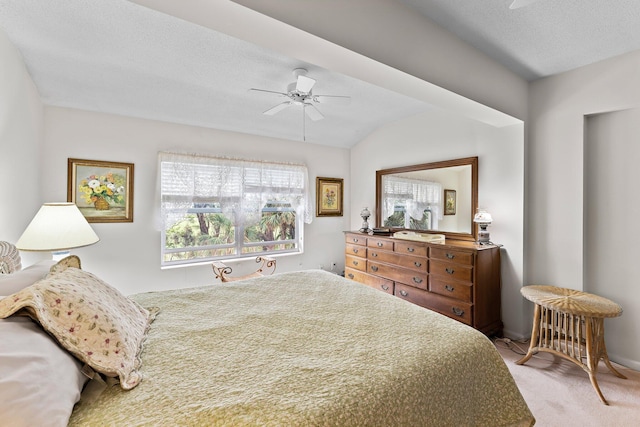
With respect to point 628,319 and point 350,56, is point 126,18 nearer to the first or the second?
point 350,56

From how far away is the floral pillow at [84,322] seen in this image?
2.94 feet

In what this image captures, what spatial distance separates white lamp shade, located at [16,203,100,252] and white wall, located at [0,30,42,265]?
7.8 inches

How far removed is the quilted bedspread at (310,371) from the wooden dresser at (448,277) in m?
1.42

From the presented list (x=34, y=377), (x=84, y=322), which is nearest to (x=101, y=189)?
(x=84, y=322)

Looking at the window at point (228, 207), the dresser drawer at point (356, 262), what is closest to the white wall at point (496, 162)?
the dresser drawer at point (356, 262)

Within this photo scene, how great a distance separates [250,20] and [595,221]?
10.7 ft

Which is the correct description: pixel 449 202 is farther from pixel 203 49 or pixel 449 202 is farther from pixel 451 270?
pixel 203 49

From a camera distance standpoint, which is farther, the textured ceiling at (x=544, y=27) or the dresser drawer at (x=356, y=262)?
the dresser drawer at (x=356, y=262)

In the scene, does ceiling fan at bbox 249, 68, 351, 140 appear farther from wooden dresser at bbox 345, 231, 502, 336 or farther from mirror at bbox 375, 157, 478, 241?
wooden dresser at bbox 345, 231, 502, 336

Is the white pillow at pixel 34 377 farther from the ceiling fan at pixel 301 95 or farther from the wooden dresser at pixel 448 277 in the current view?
the wooden dresser at pixel 448 277

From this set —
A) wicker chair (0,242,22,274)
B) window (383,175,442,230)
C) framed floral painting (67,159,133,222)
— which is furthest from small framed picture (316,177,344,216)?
wicker chair (0,242,22,274)

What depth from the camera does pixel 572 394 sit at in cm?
203

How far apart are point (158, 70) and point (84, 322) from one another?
7.56 ft

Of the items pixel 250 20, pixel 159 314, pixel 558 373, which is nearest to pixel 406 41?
pixel 250 20
